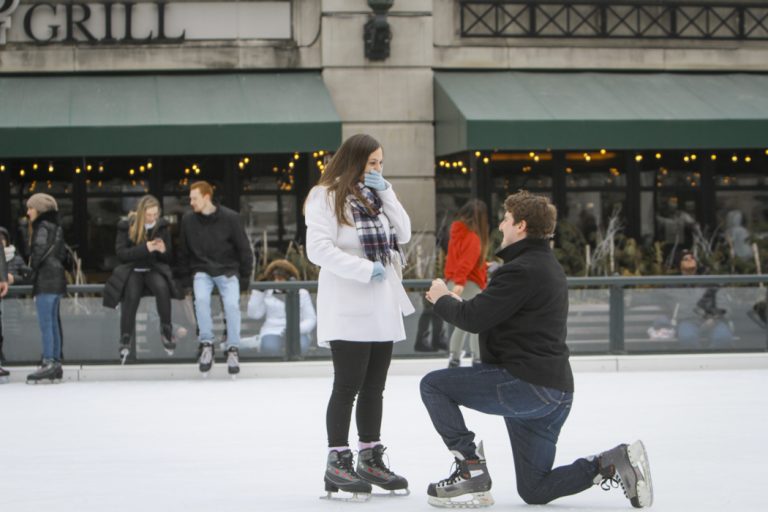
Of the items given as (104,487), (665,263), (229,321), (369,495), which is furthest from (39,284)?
(665,263)

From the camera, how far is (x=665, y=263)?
19188 mm

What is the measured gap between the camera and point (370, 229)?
6645mm

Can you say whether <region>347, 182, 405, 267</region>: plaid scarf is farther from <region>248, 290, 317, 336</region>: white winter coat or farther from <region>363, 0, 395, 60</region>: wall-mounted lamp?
<region>363, 0, 395, 60</region>: wall-mounted lamp

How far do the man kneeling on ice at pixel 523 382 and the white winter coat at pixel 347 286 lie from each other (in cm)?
41

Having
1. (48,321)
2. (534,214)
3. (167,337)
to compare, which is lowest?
Answer: (167,337)

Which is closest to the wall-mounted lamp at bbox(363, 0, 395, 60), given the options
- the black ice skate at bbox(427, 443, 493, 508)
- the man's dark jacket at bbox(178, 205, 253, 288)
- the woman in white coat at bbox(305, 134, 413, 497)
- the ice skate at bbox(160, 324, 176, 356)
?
the man's dark jacket at bbox(178, 205, 253, 288)

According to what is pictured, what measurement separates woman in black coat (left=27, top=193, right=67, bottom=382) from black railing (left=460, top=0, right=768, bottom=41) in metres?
8.07

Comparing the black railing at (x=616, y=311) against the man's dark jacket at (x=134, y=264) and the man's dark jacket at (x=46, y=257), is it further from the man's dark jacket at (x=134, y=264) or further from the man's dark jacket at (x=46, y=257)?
the man's dark jacket at (x=46, y=257)

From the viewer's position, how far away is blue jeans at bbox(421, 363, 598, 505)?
240 inches

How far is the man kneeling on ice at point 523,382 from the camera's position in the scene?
6082mm

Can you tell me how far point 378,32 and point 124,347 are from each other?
277 inches

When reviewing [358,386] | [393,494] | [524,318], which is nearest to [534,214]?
[524,318]

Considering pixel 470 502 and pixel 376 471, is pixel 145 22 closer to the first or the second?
pixel 376 471

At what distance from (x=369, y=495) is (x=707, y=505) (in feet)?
5.43
